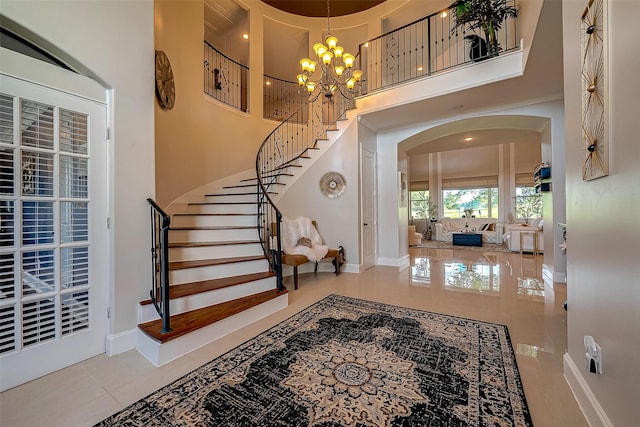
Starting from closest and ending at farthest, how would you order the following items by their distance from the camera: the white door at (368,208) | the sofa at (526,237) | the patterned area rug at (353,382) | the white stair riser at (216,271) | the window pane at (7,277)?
the patterned area rug at (353,382) → the window pane at (7,277) → the white stair riser at (216,271) → the white door at (368,208) → the sofa at (526,237)

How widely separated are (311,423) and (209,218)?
2978 millimetres

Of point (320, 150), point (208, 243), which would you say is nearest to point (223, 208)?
point (208, 243)

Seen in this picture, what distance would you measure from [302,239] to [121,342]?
2665 mm

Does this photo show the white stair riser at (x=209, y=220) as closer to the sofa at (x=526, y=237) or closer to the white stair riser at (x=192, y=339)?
the white stair riser at (x=192, y=339)

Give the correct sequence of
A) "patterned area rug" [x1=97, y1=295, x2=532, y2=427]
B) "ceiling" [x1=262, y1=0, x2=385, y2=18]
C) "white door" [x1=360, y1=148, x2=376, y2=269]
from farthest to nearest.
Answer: "ceiling" [x1=262, y1=0, x2=385, y2=18] < "white door" [x1=360, y1=148, x2=376, y2=269] < "patterned area rug" [x1=97, y1=295, x2=532, y2=427]

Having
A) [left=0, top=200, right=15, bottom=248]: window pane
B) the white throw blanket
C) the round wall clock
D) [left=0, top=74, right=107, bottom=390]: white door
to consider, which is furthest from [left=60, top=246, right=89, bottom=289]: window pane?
the white throw blanket

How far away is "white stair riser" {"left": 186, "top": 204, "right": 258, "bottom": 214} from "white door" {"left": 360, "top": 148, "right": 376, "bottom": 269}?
6.79ft

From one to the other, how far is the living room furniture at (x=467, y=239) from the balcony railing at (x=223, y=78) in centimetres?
782

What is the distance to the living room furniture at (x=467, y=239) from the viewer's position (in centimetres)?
834

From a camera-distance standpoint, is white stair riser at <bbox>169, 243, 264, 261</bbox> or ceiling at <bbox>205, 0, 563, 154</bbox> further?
white stair riser at <bbox>169, 243, 264, 261</bbox>

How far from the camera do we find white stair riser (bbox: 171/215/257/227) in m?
3.61

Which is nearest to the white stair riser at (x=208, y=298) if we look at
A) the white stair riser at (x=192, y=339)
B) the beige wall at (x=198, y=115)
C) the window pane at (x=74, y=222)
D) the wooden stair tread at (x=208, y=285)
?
the wooden stair tread at (x=208, y=285)

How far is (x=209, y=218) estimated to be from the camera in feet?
11.9

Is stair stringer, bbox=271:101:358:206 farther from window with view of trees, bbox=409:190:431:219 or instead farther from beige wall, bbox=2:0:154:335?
window with view of trees, bbox=409:190:431:219
